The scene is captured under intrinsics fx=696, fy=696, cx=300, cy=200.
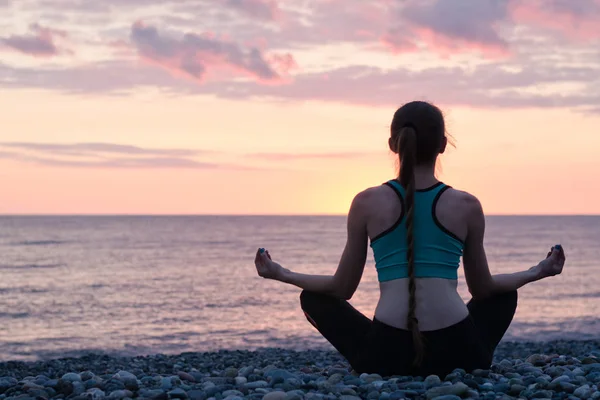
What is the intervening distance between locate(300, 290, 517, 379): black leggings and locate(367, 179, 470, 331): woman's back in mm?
132

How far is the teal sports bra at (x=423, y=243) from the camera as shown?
4523mm

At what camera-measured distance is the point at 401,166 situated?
4504mm

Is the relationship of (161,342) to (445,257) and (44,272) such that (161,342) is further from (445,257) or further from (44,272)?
(44,272)

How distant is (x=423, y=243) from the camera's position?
454 centimetres

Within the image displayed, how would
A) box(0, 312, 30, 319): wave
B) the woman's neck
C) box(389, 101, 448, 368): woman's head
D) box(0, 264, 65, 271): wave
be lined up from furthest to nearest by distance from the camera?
box(0, 264, 65, 271): wave, box(0, 312, 30, 319): wave, the woman's neck, box(389, 101, 448, 368): woman's head

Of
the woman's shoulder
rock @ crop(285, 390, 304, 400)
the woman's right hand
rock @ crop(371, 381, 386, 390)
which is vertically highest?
the woman's shoulder

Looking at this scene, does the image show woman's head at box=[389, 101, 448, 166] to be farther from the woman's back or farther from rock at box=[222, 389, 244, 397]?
rock at box=[222, 389, 244, 397]

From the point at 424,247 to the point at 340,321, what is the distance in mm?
946

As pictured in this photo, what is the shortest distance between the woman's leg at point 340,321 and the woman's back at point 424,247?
0.39 meters

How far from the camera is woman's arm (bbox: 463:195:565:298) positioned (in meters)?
4.66

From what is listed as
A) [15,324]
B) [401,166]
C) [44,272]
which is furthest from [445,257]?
[44,272]

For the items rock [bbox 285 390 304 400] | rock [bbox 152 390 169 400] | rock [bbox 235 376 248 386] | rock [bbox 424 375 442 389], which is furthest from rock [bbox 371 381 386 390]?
rock [bbox 152 390 169 400]

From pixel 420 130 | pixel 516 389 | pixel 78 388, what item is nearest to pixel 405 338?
pixel 516 389

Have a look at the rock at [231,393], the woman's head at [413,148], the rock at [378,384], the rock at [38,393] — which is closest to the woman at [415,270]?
the woman's head at [413,148]
